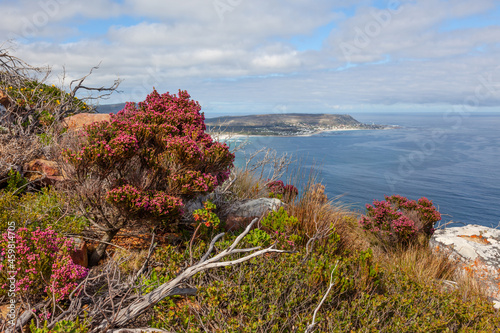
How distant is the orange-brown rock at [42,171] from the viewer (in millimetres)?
6449

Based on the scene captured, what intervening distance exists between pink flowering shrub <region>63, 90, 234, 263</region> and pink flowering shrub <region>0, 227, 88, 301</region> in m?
0.88

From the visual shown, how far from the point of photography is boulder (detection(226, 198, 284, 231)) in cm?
561

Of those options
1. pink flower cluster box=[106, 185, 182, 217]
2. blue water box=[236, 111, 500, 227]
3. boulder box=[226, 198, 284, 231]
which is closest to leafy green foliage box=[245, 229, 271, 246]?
boulder box=[226, 198, 284, 231]

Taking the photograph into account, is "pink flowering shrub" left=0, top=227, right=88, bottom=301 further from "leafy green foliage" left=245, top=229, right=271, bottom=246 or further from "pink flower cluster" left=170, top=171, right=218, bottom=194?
"leafy green foliage" left=245, top=229, right=271, bottom=246

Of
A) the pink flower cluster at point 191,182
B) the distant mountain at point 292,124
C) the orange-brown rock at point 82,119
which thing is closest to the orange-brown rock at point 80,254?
the pink flower cluster at point 191,182

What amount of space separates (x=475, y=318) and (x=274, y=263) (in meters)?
2.95

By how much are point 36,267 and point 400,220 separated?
7795 millimetres

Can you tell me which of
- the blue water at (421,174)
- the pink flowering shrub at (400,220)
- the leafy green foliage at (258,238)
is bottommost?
the blue water at (421,174)

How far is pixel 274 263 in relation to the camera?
402 centimetres

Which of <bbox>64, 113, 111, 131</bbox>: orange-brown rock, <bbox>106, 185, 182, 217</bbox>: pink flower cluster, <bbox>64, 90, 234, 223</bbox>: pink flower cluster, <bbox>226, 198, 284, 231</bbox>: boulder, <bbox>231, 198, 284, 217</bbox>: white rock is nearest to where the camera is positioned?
<bbox>106, 185, 182, 217</bbox>: pink flower cluster

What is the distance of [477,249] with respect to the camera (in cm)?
743

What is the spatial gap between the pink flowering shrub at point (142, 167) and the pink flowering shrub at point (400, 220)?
5.33m

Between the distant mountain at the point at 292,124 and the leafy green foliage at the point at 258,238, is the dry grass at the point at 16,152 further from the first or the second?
the distant mountain at the point at 292,124

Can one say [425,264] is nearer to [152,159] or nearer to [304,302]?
[304,302]
